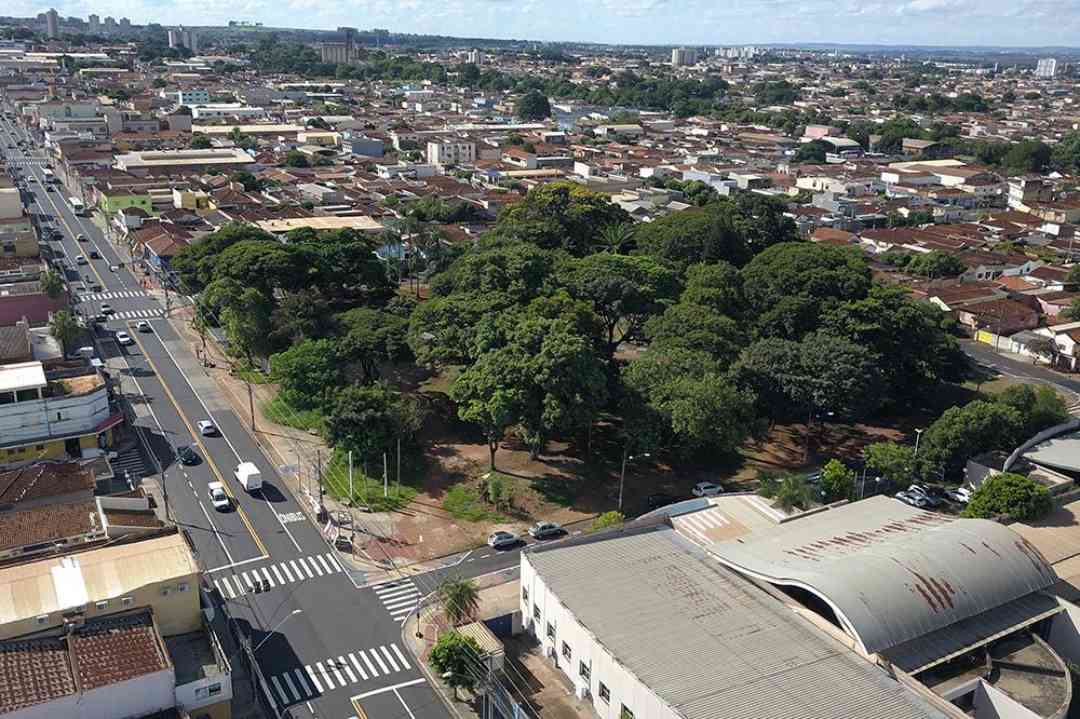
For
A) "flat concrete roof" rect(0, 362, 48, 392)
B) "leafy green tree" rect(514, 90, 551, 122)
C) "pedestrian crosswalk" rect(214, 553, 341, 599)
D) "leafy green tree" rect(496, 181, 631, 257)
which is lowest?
"pedestrian crosswalk" rect(214, 553, 341, 599)

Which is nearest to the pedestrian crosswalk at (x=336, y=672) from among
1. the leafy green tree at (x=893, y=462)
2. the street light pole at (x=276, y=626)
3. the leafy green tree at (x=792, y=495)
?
the street light pole at (x=276, y=626)

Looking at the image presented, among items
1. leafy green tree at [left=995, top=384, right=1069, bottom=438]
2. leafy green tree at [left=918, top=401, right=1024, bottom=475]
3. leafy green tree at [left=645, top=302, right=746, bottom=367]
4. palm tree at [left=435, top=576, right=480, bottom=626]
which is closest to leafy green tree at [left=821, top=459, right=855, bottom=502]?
leafy green tree at [left=918, top=401, right=1024, bottom=475]

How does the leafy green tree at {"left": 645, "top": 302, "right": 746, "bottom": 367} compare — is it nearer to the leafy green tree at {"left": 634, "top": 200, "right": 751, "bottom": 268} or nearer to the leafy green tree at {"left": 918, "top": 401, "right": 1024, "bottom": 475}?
the leafy green tree at {"left": 918, "top": 401, "right": 1024, "bottom": 475}

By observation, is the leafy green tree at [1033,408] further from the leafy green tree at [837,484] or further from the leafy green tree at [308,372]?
the leafy green tree at [308,372]

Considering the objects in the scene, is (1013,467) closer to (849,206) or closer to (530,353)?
(530,353)

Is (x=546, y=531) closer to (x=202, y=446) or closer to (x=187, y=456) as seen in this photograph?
(x=187, y=456)

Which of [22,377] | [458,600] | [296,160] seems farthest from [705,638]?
[296,160]
